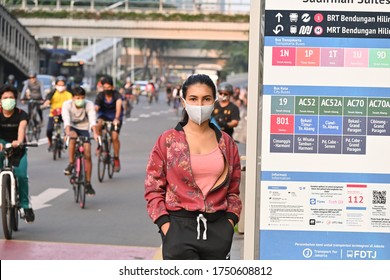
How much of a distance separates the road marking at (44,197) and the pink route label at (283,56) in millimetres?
8639

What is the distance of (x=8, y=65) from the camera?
240 ft

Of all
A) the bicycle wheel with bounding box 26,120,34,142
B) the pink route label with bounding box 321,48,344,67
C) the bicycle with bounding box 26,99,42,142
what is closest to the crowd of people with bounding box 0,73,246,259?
the pink route label with bounding box 321,48,344,67

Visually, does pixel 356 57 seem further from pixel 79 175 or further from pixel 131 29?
pixel 131 29

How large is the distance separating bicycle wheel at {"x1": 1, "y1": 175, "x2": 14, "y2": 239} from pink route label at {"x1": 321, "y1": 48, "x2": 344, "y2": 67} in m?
5.91

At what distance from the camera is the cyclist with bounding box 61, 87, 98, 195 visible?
48.5 feet

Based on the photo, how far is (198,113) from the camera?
5672mm

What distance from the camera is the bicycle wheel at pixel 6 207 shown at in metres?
11.2

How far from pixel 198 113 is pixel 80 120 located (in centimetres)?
951

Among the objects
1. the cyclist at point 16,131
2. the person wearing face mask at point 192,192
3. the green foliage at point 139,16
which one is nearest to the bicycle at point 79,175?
the cyclist at point 16,131

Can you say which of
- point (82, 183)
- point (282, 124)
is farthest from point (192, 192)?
point (82, 183)

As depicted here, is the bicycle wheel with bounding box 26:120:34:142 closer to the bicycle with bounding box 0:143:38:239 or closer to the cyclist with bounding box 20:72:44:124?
the cyclist with bounding box 20:72:44:124
